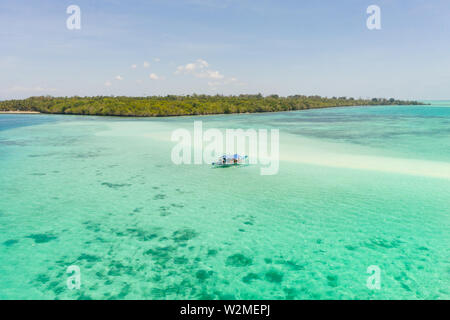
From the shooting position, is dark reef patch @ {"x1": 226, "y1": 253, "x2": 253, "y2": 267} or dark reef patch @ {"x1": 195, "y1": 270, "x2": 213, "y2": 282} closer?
dark reef patch @ {"x1": 195, "y1": 270, "x2": 213, "y2": 282}

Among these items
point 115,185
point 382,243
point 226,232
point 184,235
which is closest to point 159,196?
point 115,185

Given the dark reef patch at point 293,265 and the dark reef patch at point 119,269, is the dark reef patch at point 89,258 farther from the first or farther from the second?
the dark reef patch at point 293,265

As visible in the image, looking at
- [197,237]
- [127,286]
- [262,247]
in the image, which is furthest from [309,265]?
[127,286]

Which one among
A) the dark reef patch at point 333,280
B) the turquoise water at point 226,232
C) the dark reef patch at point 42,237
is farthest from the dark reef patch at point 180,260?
the dark reef patch at point 42,237

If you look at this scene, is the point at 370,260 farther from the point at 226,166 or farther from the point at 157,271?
the point at 226,166

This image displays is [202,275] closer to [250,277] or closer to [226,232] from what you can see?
[250,277]

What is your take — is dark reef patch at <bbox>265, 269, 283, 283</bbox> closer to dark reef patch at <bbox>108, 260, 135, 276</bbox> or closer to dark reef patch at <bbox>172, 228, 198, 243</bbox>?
dark reef patch at <bbox>172, 228, 198, 243</bbox>

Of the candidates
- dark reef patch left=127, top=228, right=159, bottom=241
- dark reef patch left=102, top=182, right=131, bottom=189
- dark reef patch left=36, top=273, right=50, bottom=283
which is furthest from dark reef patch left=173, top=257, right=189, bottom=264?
dark reef patch left=102, top=182, right=131, bottom=189

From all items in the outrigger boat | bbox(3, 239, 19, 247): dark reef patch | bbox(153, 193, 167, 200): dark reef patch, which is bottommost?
bbox(3, 239, 19, 247): dark reef patch
